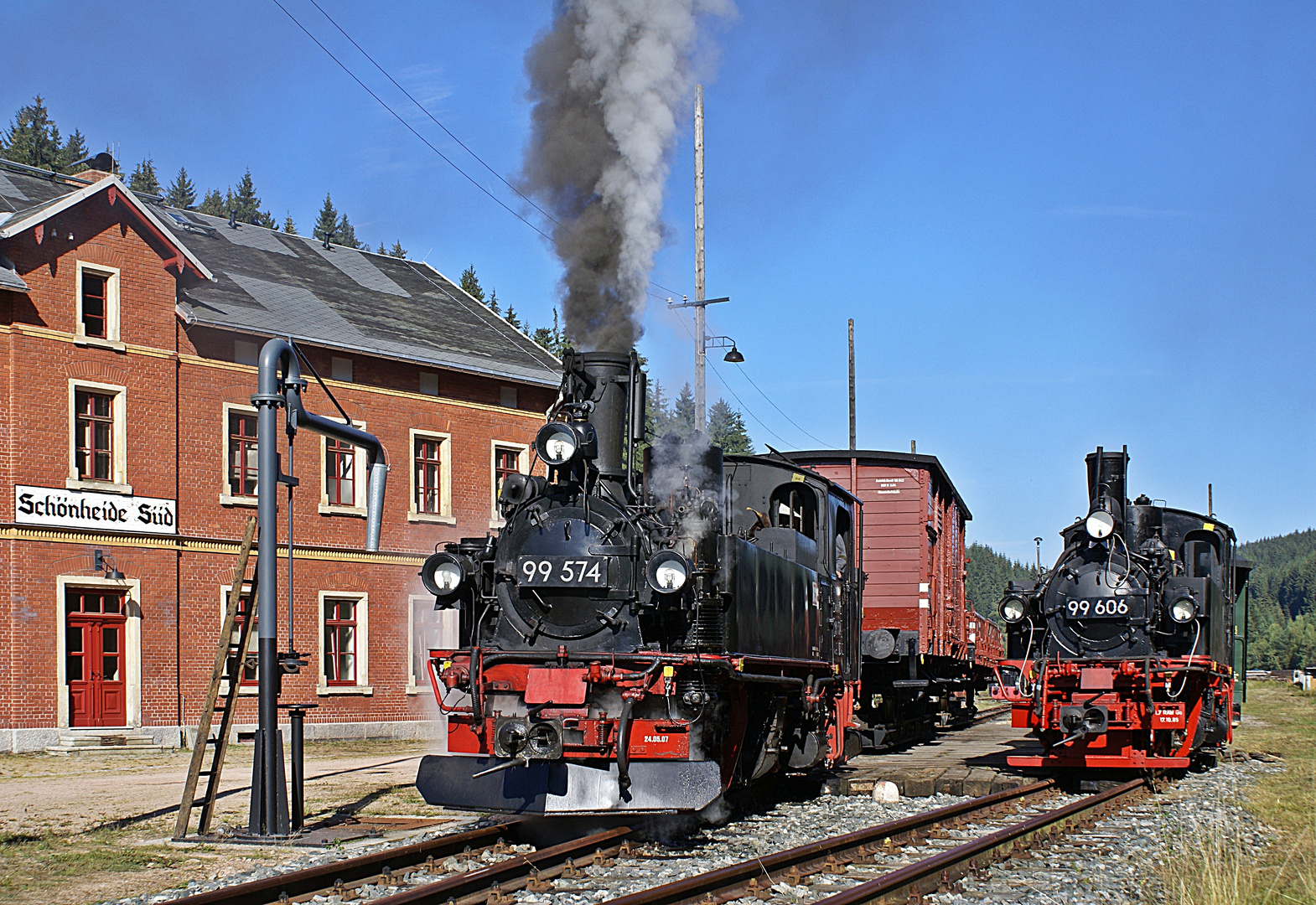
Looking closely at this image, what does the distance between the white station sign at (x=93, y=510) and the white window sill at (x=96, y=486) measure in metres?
0.06

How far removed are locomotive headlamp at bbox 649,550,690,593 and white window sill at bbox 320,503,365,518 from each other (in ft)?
51.7

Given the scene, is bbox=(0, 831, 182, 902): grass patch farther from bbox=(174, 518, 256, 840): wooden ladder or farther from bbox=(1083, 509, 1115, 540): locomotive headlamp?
bbox=(1083, 509, 1115, 540): locomotive headlamp

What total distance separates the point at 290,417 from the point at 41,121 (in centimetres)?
6948

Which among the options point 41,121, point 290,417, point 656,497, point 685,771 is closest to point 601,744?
point 685,771

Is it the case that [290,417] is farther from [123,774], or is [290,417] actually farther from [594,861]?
[123,774]

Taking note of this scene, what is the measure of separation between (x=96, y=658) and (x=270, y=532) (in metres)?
11.9

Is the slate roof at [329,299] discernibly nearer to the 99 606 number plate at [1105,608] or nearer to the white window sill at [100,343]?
the white window sill at [100,343]

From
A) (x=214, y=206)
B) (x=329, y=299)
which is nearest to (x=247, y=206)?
(x=214, y=206)

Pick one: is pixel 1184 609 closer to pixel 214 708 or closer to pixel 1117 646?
pixel 1117 646

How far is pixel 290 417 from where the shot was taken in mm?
11117

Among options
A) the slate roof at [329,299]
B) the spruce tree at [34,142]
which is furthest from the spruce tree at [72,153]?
the slate roof at [329,299]

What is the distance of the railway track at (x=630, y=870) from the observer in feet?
24.6

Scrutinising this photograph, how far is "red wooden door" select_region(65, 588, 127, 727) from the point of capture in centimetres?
2067

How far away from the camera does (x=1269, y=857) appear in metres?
9.26
